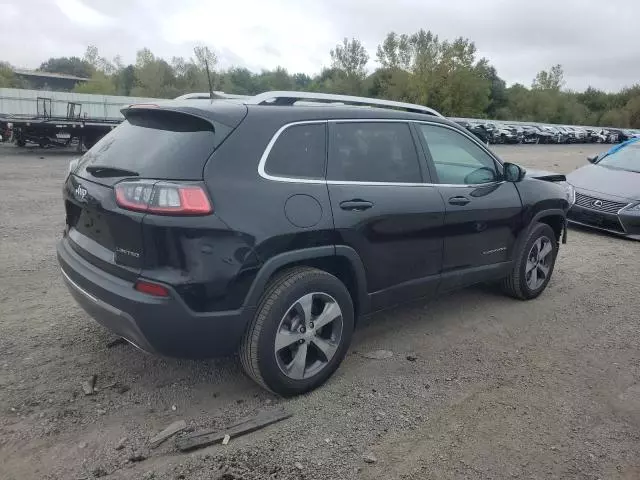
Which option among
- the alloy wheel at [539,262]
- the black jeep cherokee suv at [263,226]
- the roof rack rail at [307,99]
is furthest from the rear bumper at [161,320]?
the alloy wheel at [539,262]

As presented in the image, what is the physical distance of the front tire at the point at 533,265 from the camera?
16.0 feet

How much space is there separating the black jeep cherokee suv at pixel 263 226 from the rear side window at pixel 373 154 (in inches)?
0.4

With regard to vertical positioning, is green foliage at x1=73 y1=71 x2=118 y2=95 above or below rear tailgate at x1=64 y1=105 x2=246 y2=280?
above

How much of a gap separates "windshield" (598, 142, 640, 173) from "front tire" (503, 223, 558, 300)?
4953 mm

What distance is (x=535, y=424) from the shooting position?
3.10 metres

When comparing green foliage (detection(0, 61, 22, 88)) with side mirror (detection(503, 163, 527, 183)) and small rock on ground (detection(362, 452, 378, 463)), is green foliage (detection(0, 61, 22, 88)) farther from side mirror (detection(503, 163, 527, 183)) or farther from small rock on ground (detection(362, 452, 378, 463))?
small rock on ground (detection(362, 452, 378, 463))

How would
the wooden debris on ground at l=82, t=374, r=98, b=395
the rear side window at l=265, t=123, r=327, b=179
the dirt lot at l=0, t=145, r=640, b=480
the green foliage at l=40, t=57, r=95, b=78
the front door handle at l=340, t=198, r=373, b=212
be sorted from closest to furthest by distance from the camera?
the dirt lot at l=0, t=145, r=640, b=480 → the rear side window at l=265, t=123, r=327, b=179 → the wooden debris on ground at l=82, t=374, r=98, b=395 → the front door handle at l=340, t=198, r=373, b=212 → the green foliage at l=40, t=57, r=95, b=78

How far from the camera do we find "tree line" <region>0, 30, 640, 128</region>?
59938 millimetres

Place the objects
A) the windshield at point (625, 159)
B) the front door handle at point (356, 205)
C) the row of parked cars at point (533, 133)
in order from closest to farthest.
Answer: the front door handle at point (356, 205), the windshield at point (625, 159), the row of parked cars at point (533, 133)

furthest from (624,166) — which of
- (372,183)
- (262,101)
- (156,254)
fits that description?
(156,254)

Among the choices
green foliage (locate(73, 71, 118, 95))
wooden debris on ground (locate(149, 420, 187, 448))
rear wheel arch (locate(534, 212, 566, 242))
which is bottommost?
wooden debris on ground (locate(149, 420, 187, 448))

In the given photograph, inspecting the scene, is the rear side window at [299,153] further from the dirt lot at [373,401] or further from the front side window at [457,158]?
the dirt lot at [373,401]

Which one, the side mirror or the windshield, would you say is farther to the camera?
the windshield

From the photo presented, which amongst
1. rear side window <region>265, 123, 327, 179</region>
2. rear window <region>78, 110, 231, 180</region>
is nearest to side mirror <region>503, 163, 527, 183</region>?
rear side window <region>265, 123, 327, 179</region>
